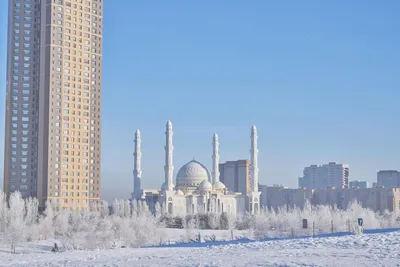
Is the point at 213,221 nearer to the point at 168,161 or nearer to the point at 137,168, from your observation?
the point at 168,161

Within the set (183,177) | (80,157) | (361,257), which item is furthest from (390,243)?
(183,177)

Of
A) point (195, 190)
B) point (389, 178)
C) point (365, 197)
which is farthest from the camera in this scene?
point (389, 178)

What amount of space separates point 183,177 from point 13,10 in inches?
1683

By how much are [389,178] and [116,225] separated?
13795 cm

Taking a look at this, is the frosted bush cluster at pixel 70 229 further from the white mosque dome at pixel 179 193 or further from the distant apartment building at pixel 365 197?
the distant apartment building at pixel 365 197

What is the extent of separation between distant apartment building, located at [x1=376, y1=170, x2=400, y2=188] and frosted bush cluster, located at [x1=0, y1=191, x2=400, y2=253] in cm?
10293

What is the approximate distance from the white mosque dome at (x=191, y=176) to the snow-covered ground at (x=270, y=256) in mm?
80858

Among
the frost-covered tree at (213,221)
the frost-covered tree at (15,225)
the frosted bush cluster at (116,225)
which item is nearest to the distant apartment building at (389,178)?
the frosted bush cluster at (116,225)

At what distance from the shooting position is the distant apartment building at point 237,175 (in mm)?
151750

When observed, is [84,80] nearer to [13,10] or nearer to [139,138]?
[13,10]

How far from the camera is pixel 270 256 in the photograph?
23.1 metres

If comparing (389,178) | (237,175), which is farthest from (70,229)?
(389,178)

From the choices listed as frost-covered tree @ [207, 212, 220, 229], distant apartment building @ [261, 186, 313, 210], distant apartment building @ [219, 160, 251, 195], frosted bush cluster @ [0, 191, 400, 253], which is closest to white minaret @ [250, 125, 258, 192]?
frosted bush cluster @ [0, 191, 400, 253]

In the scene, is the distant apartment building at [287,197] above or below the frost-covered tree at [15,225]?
above
